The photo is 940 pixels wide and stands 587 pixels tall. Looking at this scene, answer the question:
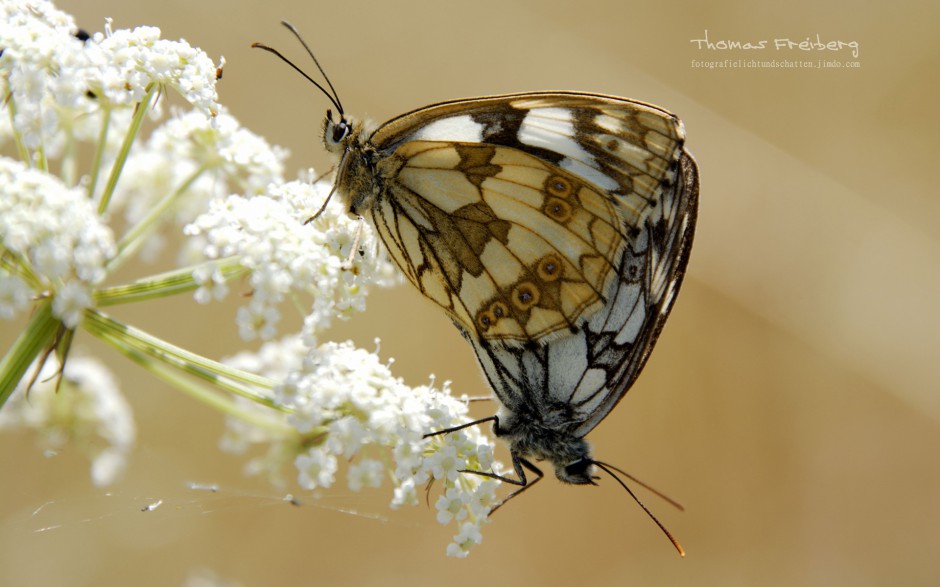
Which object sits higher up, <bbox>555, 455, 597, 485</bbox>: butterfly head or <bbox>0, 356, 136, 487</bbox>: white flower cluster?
<bbox>555, 455, 597, 485</bbox>: butterfly head

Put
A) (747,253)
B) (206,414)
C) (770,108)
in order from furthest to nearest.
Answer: (770,108), (747,253), (206,414)

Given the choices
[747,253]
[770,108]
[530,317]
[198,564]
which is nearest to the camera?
[530,317]

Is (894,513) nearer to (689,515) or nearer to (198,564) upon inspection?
(689,515)

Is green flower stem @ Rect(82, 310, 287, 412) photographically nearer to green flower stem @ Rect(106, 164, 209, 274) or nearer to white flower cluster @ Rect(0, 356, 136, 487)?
green flower stem @ Rect(106, 164, 209, 274)

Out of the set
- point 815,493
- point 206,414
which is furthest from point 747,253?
point 206,414

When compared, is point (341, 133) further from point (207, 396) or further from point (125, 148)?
point (207, 396)

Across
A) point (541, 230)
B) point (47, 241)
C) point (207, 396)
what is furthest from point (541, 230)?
point (47, 241)

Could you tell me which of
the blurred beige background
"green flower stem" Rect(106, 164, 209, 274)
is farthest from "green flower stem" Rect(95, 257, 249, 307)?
the blurred beige background

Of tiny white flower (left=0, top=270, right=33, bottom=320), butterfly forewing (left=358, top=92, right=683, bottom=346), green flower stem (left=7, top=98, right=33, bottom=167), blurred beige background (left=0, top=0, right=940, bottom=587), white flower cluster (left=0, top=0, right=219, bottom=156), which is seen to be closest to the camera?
tiny white flower (left=0, top=270, right=33, bottom=320)
